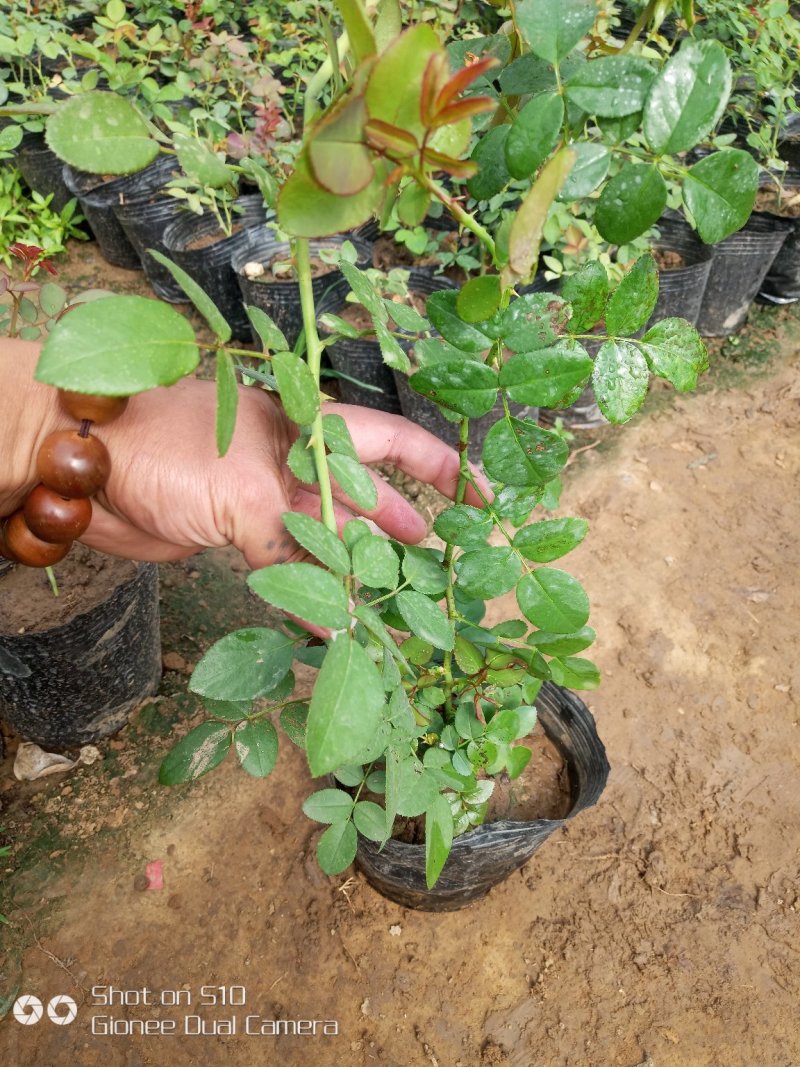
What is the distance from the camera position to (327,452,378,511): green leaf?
0.76 meters

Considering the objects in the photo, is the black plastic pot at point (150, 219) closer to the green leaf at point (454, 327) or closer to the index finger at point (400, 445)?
the index finger at point (400, 445)

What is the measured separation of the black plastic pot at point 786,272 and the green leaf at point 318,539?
121 inches

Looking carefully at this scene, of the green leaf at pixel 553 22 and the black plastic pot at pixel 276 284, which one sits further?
the black plastic pot at pixel 276 284

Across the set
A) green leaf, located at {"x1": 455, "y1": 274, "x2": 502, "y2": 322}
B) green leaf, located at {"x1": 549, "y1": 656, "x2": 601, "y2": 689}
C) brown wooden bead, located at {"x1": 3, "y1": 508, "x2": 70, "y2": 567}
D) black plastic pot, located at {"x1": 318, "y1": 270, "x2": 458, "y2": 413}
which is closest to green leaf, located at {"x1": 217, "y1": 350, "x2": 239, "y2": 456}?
green leaf, located at {"x1": 455, "y1": 274, "x2": 502, "y2": 322}

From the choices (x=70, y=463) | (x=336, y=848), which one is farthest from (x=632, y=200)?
(x=336, y=848)

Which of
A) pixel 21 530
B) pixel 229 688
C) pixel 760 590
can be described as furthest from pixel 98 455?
pixel 760 590

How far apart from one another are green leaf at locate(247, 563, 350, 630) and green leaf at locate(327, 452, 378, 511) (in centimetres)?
11

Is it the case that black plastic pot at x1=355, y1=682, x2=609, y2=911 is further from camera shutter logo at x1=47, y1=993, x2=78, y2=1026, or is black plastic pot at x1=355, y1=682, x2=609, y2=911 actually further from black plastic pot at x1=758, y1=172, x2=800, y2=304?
black plastic pot at x1=758, y1=172, x2=800, y2=304

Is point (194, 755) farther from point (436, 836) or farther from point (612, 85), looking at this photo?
point (612, 85)

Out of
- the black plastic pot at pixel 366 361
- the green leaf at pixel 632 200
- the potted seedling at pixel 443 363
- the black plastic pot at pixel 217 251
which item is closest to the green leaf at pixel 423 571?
the potted seedling at pixel 443 363

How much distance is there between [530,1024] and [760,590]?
54.2 inches

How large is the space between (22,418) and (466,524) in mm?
619

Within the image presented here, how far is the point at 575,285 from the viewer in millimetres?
725

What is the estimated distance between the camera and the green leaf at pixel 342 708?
0.58 meters
